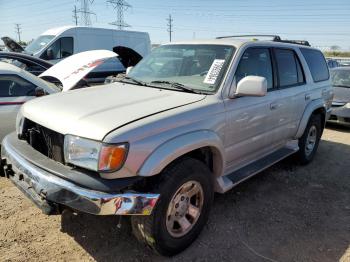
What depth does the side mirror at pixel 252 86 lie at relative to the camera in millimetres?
3250

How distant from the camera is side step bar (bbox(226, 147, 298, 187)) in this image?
3.71 meters

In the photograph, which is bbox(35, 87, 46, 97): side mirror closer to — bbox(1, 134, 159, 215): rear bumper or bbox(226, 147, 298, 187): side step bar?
bbox(1, 134, 159, 215): rear bumper

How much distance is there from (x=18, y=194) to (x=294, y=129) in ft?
12.2

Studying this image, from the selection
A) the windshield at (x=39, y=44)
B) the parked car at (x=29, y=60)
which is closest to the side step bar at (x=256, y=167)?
the parked car at (x=29, y=60)

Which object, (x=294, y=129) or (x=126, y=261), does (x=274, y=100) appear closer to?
(x=294, y=129)

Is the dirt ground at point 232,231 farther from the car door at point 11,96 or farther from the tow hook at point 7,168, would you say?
the car door at point 11,96

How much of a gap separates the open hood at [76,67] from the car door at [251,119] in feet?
5.96

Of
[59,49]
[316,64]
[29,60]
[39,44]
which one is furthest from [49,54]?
[316,64]

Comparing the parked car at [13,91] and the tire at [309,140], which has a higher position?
the parked car at [13,91]

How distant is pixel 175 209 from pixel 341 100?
6873mm

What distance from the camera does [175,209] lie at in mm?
3039

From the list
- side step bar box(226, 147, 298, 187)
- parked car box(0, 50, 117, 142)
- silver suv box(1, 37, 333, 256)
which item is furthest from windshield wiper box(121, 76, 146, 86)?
side step bar box(226, 147, 298, 187)

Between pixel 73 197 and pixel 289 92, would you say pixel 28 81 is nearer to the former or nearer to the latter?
pixel 73 197

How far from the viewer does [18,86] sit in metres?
5.22
